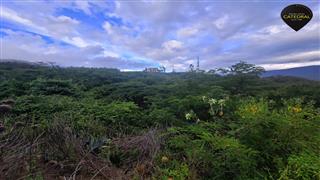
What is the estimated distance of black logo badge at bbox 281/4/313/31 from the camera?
4.71m

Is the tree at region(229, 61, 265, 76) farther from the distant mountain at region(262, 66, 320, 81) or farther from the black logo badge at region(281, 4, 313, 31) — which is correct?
the black logo badge at region(281, 4, 313, 31)

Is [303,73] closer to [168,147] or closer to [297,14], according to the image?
[297,14]

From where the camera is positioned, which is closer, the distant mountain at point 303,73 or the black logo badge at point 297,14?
the black logo badge at point 297,14

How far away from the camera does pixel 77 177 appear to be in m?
3.80

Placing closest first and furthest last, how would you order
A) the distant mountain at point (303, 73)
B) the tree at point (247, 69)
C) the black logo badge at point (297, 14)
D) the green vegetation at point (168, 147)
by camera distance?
the green vegetation at point (168, 147) → the black logo badge at point (297, 14) → the tree at point (247, 69) → the distant mountain at point (303, 73)

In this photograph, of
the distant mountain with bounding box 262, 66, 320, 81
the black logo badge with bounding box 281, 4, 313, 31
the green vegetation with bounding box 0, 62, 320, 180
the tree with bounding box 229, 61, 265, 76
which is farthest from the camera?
the distant mountain with bounding box 262, 66, 320, 81

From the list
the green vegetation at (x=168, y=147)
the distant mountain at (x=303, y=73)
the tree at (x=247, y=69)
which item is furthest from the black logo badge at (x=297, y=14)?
the distant mountain at (x=303, y=73)

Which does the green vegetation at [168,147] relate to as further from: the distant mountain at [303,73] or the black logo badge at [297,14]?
the distant mountain at [303,73]

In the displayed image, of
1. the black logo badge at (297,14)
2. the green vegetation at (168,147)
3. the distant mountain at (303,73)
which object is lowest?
the green vegetation at (168,147)

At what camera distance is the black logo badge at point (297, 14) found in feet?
15.4

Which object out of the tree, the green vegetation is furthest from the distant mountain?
the green vegetation

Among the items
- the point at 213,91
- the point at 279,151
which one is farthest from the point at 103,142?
the point at 213,91

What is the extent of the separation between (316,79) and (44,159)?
30.0 ft

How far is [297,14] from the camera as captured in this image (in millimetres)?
4719
